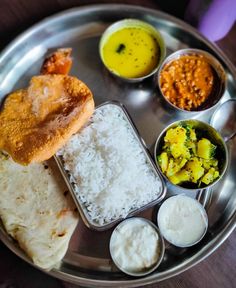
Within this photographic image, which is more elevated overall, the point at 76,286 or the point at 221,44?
the point at 221,44

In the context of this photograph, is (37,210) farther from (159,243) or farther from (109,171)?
(159,243)

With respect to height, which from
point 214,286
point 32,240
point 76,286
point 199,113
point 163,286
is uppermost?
point 32,240

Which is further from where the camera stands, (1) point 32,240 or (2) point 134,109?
(2) point 134,109

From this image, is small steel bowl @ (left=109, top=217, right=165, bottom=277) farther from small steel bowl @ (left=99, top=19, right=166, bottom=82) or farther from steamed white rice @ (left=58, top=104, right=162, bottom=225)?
small steel bowl @ (left=99, top=19, right=166, bottom=82)

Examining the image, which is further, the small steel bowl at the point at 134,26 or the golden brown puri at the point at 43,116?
the small steel bowl at the point at 134,26

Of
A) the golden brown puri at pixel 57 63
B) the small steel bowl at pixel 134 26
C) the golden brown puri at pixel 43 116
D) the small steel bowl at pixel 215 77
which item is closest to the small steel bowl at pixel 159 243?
the golden brown puri at pixel 43 116

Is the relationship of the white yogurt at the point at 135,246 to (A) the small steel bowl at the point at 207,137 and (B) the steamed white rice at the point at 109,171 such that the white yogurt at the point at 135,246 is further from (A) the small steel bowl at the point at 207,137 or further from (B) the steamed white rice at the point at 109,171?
(A) the small steel bowl at the point at 207,137

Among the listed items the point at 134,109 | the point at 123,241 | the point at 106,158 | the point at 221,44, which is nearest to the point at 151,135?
the point at 134,109

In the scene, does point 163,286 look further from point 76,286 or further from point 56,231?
point 56,231
